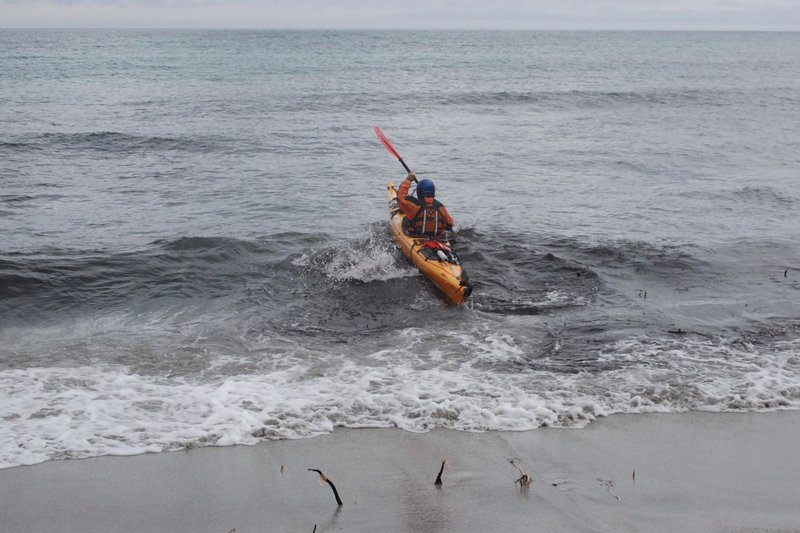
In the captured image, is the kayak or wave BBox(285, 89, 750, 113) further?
wave BBox(285, 89, 750, 113)

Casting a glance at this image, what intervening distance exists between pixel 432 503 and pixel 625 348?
13.4 ft

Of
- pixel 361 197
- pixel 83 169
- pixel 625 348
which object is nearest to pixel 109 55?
pixel 83 169

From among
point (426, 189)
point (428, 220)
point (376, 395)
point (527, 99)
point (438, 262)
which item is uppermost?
point (527, 99)

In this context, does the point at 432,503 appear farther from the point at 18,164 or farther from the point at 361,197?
the point at 18,164

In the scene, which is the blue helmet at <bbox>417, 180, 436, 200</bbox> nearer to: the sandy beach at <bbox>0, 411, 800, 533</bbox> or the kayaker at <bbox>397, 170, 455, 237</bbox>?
the kayaker at <bbox>397, 170, 455, 237</bbox>

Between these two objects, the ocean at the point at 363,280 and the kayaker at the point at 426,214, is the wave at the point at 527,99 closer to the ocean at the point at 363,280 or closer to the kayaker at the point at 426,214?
the ocean at the point at 363,280

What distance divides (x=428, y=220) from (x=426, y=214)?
0.33ft

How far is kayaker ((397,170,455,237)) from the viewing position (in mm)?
11234

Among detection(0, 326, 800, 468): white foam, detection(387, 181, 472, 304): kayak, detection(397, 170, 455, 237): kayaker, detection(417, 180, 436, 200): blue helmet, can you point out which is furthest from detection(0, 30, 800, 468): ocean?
detection(417, 180, 436, 200): blue helmet

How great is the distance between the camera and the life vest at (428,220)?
11344mm

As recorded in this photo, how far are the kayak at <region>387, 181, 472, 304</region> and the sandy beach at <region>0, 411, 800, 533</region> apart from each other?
3.66 metres

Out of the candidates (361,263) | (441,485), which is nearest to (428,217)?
(361,263)

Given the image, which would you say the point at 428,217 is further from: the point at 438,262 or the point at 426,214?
the point at 438,262

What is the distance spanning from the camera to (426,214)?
11344 millimetres
